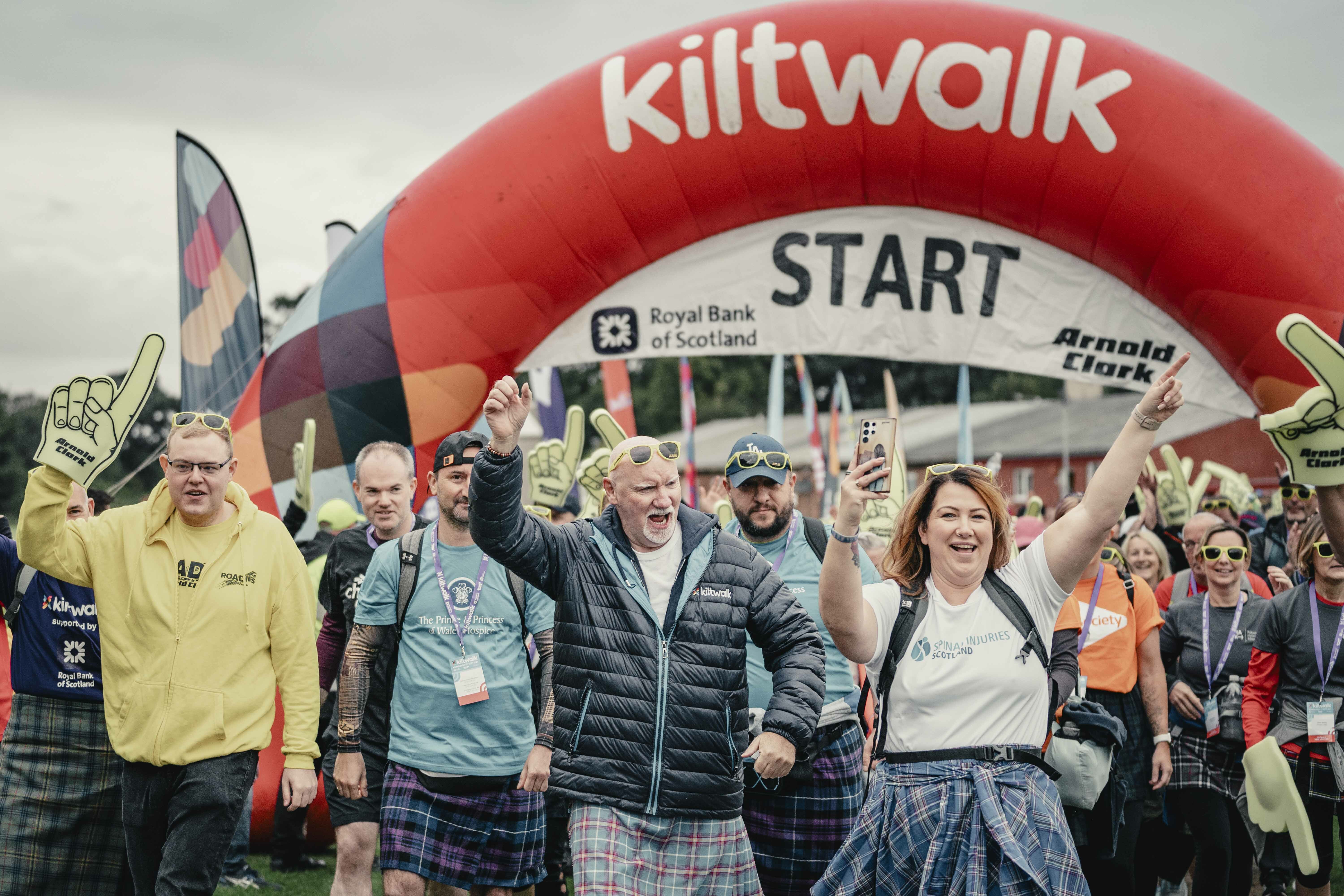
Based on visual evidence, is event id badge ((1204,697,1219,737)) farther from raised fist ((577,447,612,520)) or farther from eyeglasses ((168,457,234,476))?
eyeglasses ((168,457,234,476))

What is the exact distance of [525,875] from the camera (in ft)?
14.9

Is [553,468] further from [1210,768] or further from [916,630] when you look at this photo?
[916,630]

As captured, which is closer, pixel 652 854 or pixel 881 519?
pixel 652 854

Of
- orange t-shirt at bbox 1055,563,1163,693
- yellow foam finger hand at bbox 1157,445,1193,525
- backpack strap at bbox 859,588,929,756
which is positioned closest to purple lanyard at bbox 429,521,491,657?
backpack strap at bbox 859,588,929,756

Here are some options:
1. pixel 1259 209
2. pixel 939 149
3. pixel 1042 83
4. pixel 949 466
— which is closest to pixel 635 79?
pixel 939 149

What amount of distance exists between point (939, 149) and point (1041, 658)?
5840 mm

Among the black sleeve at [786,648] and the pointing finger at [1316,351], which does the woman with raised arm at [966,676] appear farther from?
the pointing finger at [1316,351]

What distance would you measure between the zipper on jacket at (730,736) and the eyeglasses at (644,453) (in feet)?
2.46

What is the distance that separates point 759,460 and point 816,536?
394 millimetres

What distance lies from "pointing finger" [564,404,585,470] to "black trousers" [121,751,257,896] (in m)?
3.87

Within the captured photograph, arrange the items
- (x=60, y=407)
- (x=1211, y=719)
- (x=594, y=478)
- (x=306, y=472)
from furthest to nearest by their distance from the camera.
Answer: (x=594, y=478) < (x=306, y=472) < (x=1211, y=719) < (x=60, y=407)

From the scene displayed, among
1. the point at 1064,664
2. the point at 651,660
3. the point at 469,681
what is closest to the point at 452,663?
the point at 469,681

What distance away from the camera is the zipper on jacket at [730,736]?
11.5 ft

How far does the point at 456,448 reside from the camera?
4688 mm
